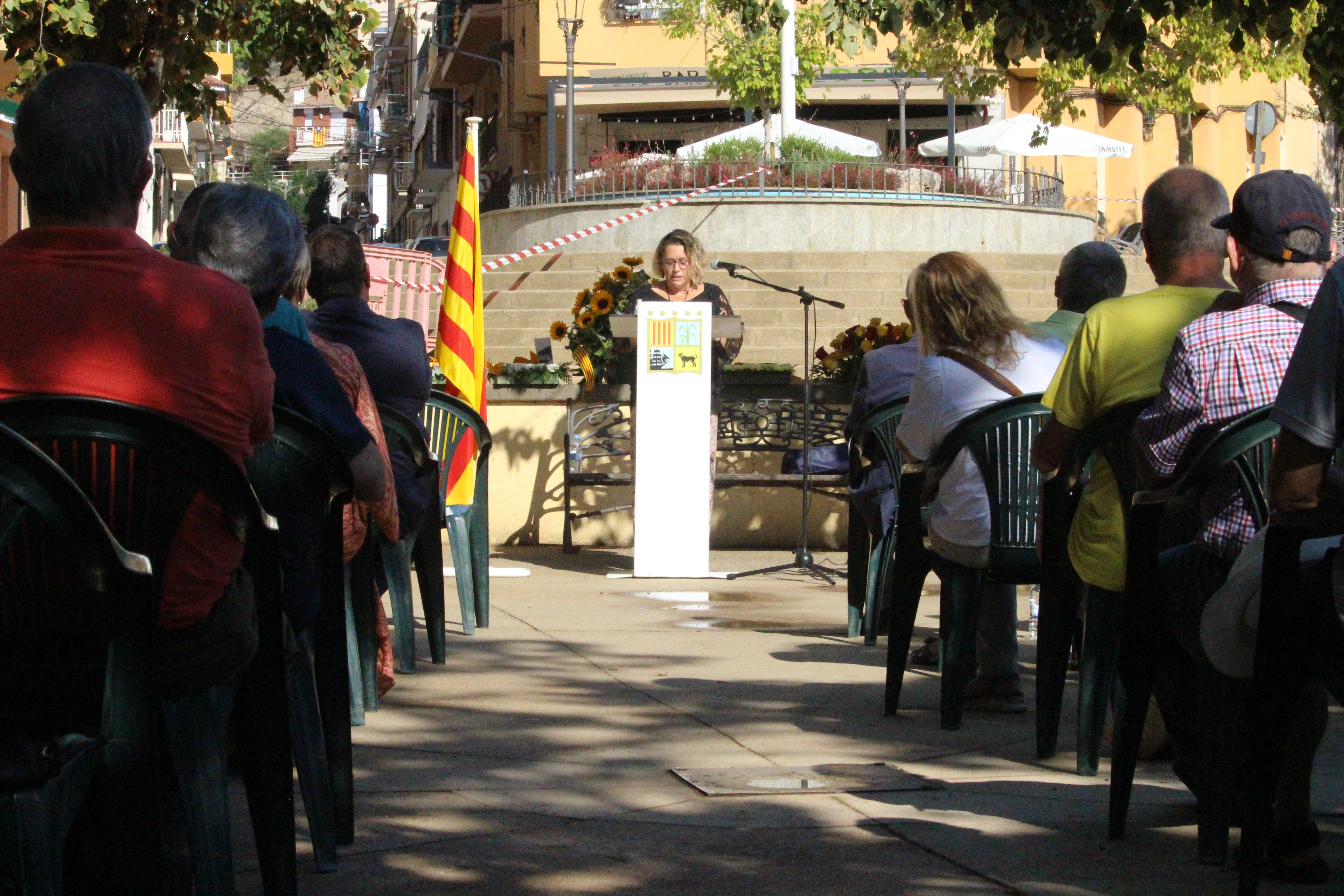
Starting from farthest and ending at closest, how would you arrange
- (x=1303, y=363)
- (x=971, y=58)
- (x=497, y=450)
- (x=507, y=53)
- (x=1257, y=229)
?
1. (x=507, y=53)
2. (x=971, y=58)
3. (x=497, y=450)
4. (x=1257, y=229)
5. (x=1303, y=363)

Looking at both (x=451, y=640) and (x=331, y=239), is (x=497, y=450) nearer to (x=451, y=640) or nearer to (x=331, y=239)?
(x=451, y=640)

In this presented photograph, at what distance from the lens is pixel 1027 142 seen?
29.5 metres

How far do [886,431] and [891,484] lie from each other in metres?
0.38

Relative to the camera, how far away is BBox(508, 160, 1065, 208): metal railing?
2331cm

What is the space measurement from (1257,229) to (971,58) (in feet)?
73.2

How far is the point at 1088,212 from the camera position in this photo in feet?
113

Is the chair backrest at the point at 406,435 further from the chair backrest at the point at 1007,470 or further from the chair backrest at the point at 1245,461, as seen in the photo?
the chair backrest at the point at 1245,461

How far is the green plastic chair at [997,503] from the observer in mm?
4887

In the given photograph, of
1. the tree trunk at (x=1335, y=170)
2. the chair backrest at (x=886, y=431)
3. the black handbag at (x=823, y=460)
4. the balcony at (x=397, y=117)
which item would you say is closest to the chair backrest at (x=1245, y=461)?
the chair backrest at (x=886, y=431)

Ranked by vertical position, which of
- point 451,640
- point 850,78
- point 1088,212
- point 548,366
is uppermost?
point 850,78

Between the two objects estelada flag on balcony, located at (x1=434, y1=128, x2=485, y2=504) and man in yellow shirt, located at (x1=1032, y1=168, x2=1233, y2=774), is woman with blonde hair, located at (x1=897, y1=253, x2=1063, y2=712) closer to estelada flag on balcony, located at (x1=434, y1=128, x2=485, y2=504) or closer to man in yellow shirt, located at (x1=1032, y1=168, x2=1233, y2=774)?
man in yellow shirt, located at (x1=1032, y1=168, x2=1233, y2=774)

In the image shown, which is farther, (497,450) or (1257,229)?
(497,450)

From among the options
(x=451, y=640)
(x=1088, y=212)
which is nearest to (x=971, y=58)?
(x=1088, y=212)

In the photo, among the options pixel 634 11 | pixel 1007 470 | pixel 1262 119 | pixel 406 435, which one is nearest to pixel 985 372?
pixel 1007 470
